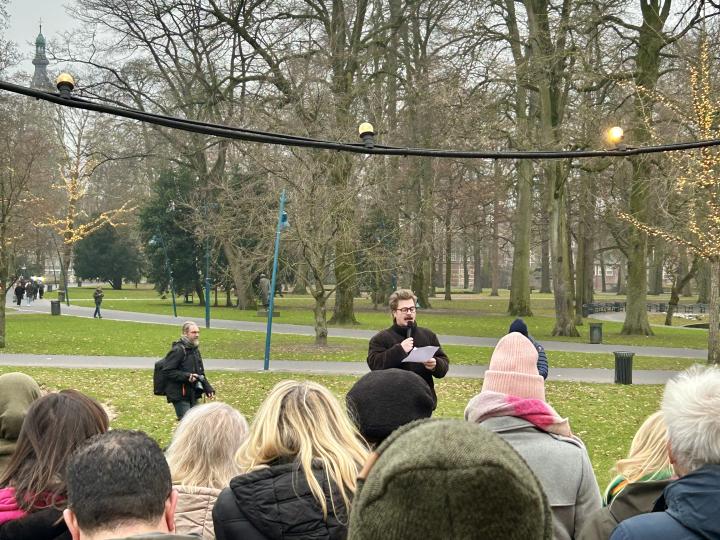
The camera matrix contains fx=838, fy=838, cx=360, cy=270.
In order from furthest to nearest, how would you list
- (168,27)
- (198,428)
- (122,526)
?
(168,27) → (198,428) → (122,526)

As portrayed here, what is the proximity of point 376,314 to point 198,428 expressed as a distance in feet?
132

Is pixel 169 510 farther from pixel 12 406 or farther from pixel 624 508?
pixel 12 406

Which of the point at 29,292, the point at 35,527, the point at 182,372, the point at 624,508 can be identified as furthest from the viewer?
the point at 29,292

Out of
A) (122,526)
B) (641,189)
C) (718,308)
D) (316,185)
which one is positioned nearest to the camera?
(122,526)

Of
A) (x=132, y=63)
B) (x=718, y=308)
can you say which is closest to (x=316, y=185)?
(x=718, y=308)

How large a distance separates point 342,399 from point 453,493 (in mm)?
10391

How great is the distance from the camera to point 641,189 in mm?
26406

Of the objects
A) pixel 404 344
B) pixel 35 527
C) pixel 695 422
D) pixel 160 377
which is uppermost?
pixel 695 422

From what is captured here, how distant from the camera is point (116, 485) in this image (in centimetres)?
209

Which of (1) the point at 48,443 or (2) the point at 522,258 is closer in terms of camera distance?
(1) the point at 48,443

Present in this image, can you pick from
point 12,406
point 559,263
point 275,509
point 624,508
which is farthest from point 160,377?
point 559,263

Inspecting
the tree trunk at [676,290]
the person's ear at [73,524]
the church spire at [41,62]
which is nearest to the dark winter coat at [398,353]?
the person's ear at [73,524]

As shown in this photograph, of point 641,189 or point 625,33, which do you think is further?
point 625,33

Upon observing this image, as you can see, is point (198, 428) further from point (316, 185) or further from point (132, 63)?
point (132, 63)
